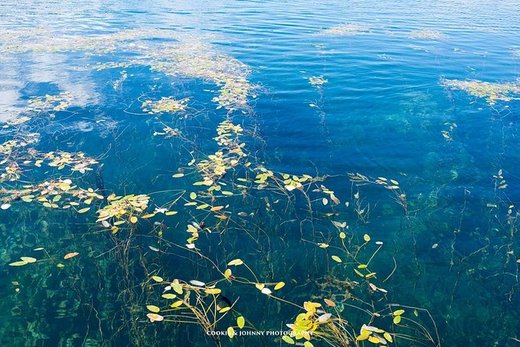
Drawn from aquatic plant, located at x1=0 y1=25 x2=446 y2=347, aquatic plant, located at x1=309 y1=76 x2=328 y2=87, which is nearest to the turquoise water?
aquatic plant, located at x1=0 y1=25 x2=446 y2=347

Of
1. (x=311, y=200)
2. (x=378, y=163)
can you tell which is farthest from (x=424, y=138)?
(x=311, y=200)

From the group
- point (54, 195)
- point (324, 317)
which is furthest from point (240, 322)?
point (54, 195)

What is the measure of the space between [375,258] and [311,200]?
2351 millimetres

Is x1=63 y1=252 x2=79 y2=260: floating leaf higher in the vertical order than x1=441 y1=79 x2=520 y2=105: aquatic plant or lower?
lower

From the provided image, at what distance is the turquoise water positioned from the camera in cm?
622

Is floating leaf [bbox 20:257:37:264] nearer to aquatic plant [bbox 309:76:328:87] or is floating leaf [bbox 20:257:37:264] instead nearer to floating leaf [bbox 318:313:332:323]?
floating leaf [bbox 318:313:332:323]

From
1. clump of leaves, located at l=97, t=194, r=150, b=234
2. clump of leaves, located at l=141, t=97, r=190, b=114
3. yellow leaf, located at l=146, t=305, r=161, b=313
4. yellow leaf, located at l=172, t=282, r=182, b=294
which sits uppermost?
clump of leaves, located at l=141, t=97, r=190, b=114

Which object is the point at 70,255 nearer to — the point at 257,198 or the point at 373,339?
the point at 257,198

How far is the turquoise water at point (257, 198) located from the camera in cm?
622

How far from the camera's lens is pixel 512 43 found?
27016mm

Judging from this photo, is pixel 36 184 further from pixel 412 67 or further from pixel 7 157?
pixel 412 67

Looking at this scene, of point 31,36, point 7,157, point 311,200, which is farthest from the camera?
point 31,36

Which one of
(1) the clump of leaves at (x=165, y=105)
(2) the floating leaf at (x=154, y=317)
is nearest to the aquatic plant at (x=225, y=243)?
(2) the floating leaf at (x=154, y=317)

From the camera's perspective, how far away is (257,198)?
923cm
